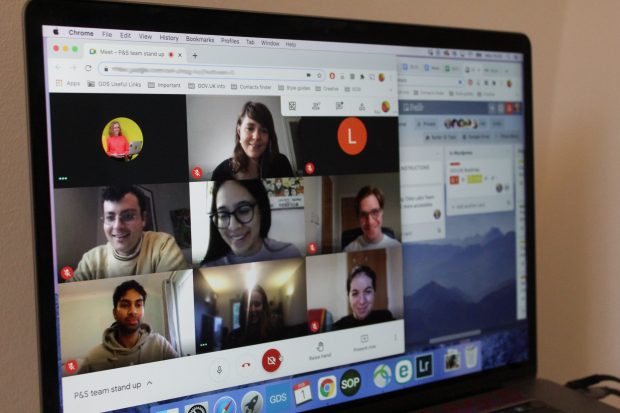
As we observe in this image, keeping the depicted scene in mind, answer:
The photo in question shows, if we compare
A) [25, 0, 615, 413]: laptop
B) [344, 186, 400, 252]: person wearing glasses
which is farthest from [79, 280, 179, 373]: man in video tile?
[344, 186, 400, 252]: person wearing glasses

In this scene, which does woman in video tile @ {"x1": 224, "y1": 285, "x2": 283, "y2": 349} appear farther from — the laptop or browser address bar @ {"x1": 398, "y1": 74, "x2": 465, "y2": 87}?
browser address bar @ {"x1": 398, "y1": 74, "x2": 465, "y2": 87}

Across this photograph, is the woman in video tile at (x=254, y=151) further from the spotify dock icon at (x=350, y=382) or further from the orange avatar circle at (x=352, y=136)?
the spotify dock icon at (x=350, y=382)

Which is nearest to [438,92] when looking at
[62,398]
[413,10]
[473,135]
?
[473,135]

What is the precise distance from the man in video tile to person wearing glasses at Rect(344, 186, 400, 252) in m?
0.22

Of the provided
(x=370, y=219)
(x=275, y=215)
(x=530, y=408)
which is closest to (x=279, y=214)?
(x=275, y=215)

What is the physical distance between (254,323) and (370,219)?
0.16 m

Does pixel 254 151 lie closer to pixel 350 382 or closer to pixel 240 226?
pixel 240 226

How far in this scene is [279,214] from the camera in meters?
0.58

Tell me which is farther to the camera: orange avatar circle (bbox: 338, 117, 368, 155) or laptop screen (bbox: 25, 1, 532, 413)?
orange avatar circle (bbox: 338, 117, 368, 155)

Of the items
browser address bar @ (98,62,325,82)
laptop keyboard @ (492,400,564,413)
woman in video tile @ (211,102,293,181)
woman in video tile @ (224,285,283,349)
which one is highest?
browser address bar @ (98,62,325,82)

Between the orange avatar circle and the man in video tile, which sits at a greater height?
the orange avatar circle

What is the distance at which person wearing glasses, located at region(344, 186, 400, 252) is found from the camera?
2.06ft

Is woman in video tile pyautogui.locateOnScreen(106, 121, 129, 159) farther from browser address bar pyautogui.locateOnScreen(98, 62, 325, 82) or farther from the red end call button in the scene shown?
the red end call button

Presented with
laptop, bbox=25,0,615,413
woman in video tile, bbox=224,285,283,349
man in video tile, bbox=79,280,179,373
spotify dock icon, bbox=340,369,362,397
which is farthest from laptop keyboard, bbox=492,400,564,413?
man in video tile, bbox=79,280,179,373
